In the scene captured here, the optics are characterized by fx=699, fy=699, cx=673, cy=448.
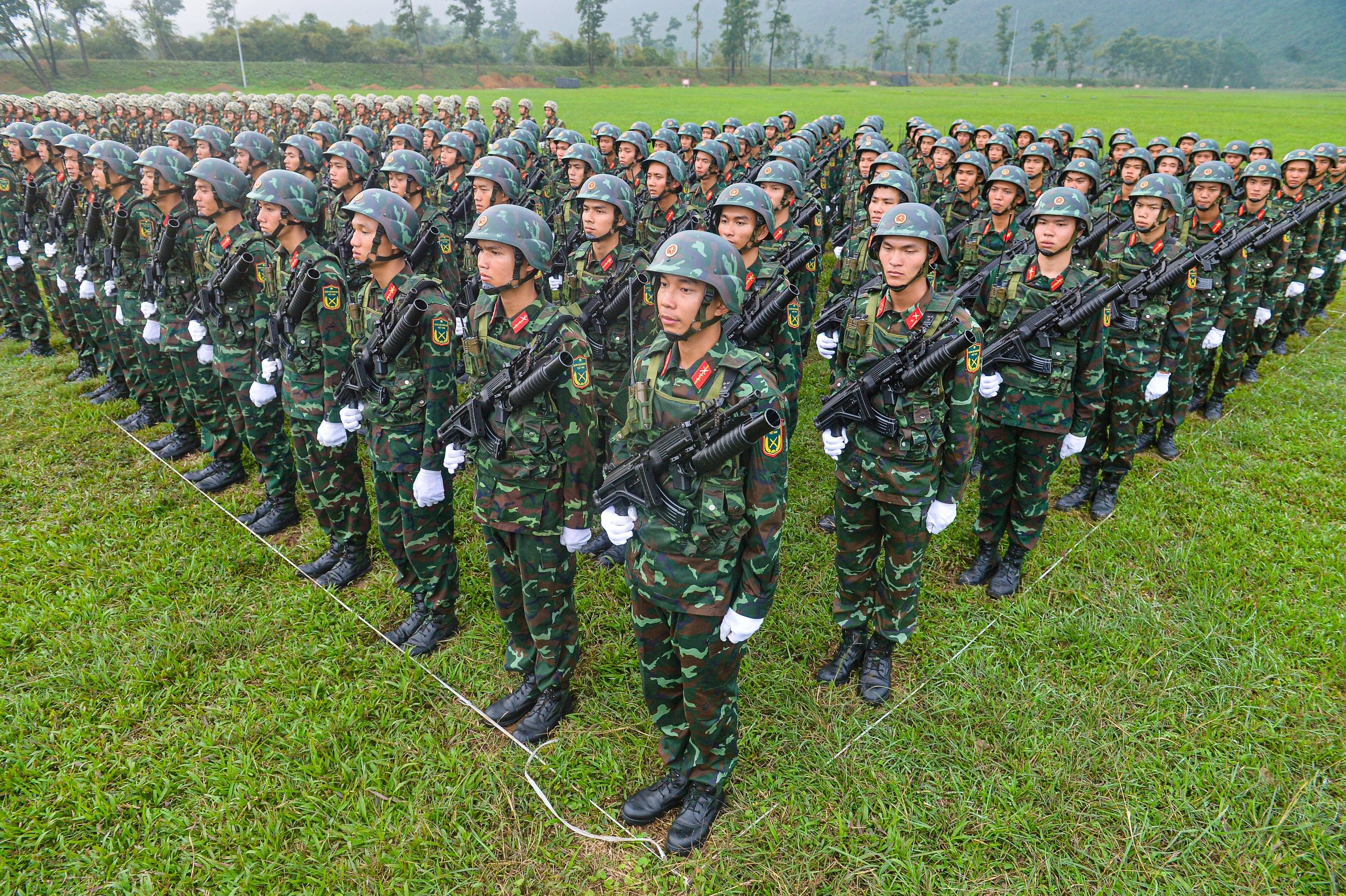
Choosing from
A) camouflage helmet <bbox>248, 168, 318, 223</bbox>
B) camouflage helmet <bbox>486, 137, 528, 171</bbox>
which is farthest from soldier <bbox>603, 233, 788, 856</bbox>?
camouflage helmet <bbox>486, 137, 528, 171</bbox>

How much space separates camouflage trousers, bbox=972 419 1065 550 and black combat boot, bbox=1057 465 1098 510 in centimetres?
140

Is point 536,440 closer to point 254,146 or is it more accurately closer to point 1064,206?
point 1064,206

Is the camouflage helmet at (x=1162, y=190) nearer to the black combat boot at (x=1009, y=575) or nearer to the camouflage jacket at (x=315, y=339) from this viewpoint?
the black combat boot at (x=1009, y=575)

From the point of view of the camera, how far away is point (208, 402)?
6621mm

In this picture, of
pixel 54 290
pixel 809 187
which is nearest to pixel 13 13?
pixel 54 290

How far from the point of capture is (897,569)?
4320 millimetres

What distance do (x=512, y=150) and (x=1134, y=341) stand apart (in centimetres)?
908

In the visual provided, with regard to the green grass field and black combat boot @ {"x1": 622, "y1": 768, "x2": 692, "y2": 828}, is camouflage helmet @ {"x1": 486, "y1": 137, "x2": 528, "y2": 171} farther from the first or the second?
black combat boot @ {"x1": 622, "y1": 768, "x2": 692, "y2": 828}

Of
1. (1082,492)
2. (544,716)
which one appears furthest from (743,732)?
(1082,492)

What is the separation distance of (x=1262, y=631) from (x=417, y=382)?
19.7 feet

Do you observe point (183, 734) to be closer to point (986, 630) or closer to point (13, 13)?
point (986, 630)

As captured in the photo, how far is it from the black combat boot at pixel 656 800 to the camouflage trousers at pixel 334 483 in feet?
10.1

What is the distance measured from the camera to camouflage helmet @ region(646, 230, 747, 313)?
296 cm

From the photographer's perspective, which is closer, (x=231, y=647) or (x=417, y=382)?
(x=417, y=382)
